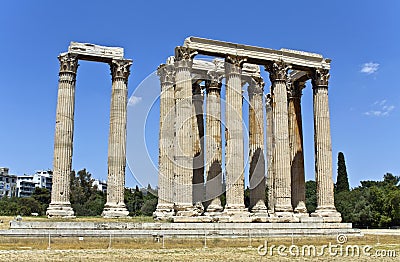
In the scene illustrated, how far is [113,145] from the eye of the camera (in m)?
45.8

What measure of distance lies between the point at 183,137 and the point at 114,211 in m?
9.55

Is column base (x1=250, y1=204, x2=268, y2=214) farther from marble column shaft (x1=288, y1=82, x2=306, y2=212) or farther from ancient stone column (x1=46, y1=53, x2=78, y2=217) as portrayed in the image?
ancient stone column (x1=46, y1=53, x2=78, y2=217)

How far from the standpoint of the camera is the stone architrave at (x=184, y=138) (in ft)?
132

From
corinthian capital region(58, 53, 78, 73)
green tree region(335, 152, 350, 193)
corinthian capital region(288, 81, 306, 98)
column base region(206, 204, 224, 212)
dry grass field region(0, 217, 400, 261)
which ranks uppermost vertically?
corinthian capital region(58, 53, 78, 73)

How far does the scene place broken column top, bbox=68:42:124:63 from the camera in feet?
149

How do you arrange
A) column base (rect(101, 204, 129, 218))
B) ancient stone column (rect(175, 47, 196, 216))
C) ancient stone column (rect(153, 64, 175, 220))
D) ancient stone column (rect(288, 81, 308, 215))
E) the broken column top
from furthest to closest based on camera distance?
ancient stone column (rect(288, 81, 308, 215)), ancient stone column (rect(153, 64, 175, 220)), the broken column top, column base (rect(101, 204, 129, 218)), ancient stone column (rect(175, 47, 196, 216))

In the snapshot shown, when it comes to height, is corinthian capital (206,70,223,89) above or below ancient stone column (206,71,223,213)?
above

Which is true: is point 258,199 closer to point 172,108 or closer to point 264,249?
point 172,108

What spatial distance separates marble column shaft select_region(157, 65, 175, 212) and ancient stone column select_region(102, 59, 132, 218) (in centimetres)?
404

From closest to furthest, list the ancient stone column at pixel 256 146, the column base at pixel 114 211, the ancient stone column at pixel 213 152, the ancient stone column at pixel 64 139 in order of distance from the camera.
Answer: the ancient stone column at pixel 64 139
the column base at pixel 114 211
the ancient stone column at pixel 213 152
the ancient stone column at pixel 256 146

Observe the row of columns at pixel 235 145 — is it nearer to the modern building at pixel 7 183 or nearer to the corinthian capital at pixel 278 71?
the corinthian capital at pixel 278 71

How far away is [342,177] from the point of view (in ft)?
298

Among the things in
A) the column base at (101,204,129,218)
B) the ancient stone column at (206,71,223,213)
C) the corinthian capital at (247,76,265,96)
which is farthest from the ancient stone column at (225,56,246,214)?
the column base at (101,204,129,218)

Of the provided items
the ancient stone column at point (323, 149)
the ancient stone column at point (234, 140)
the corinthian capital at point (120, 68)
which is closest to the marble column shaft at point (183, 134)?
the ancient stone column at point (234, 140)
